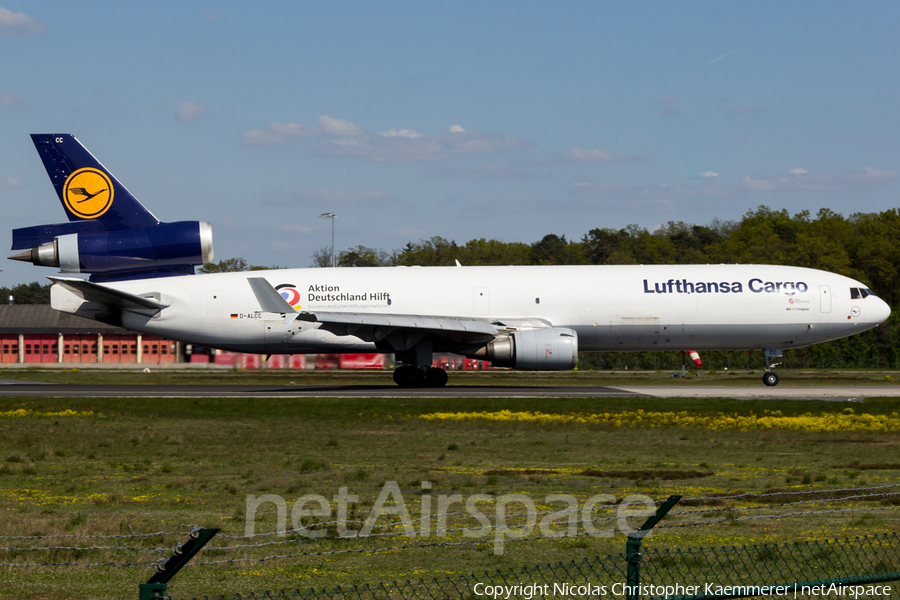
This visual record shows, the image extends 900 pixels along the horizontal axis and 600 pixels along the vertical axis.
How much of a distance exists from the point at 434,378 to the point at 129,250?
13.5 metres

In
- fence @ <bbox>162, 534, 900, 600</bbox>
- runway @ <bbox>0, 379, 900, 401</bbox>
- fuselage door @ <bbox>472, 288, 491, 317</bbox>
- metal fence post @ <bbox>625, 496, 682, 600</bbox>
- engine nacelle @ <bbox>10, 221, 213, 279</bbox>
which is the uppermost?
engine nacelle @ <bbox>10, 221, 213, 279</bbox>

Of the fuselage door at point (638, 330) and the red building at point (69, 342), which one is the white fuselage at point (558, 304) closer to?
the fuselage door at point (638, 330)

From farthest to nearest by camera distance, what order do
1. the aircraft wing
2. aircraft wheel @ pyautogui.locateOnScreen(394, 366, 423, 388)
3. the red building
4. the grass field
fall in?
the red building → aircraft wheel @ pyautogui.locateOnScreen(394, 366, 423, 388) → the aircraft wing → the grass field

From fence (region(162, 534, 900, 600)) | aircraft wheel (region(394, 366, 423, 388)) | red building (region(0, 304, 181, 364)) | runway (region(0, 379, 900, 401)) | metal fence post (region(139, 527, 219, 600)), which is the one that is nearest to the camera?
metal fence post (region(139, 527, 219, 600))

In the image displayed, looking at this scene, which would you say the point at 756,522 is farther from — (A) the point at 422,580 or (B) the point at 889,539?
(A) the point at 422,580

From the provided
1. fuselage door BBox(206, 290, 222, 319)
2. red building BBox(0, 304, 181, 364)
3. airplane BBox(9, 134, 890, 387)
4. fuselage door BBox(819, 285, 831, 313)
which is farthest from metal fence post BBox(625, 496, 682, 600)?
red building BBox(0, 304, 181, 364)

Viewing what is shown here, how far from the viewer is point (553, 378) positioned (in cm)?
4816

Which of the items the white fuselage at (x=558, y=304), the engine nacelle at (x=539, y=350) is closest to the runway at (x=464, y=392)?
the engine nacelle at (x=539, y=350)

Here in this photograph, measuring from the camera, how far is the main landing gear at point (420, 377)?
37438 millimetres

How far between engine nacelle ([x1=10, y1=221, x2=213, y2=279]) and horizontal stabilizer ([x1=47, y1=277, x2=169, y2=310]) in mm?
1378

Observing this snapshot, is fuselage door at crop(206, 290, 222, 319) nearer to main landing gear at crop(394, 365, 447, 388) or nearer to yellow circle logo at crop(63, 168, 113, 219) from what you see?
yellow circle logo at crop(63, 168, 113, 219)

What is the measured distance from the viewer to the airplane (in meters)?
36.5

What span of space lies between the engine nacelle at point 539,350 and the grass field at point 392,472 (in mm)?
3467

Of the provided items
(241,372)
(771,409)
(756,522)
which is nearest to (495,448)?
(756,522)
